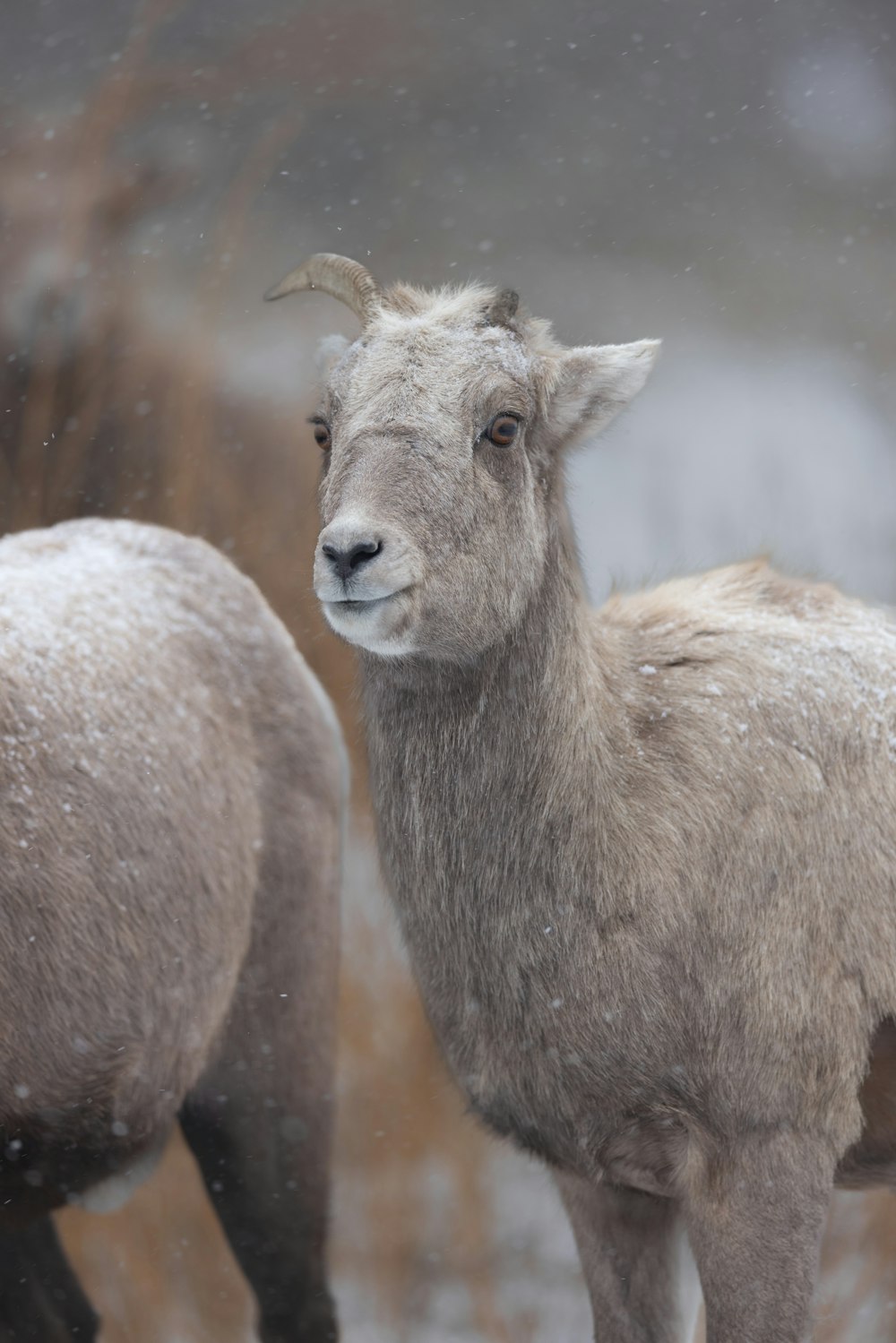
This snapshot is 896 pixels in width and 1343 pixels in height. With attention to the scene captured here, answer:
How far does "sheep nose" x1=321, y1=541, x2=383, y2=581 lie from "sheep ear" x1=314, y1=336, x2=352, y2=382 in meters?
0.65

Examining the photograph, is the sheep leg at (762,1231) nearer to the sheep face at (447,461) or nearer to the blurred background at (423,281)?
the sheep face at (447,461)

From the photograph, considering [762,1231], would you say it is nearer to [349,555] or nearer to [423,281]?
[349,555]

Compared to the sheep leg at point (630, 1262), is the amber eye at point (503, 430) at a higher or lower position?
higher

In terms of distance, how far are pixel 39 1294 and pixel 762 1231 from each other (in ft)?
6.13

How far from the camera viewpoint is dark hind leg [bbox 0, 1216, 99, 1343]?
122 inches

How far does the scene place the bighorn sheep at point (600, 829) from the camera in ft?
7.00

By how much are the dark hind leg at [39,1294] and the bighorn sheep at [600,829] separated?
1.40 m

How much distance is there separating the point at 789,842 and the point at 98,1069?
1416 mm

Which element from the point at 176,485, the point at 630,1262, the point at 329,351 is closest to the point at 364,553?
the point at 329,351

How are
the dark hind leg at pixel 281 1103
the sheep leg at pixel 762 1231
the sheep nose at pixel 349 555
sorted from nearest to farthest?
the sheep nose at pixel 349 555
the sheep leg at pixel 762 1231
the dark hind leg at pixel 281 1103

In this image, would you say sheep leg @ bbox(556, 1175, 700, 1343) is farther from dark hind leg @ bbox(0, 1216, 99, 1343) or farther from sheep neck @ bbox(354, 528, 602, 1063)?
dark hind leg @ bbox(0, 1216, 99, 1343)

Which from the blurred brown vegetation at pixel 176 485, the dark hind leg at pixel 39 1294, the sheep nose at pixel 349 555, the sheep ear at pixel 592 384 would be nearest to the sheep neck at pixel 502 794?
the sheep ear at pixel 592 384

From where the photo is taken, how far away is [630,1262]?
2.56 metres

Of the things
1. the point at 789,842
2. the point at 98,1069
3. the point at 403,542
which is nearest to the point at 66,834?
the point at 98,1069
